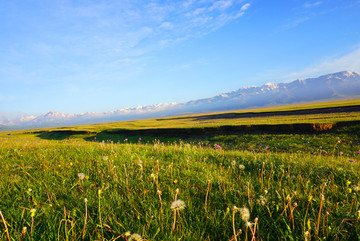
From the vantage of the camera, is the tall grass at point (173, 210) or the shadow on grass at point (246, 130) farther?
the shadow on grass at point (246, 130)

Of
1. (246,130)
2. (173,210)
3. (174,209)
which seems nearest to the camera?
(174,209)

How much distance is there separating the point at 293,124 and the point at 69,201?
26960mm

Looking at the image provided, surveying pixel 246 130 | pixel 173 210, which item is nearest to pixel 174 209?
pixel 173 210

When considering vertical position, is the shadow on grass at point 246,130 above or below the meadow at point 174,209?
below

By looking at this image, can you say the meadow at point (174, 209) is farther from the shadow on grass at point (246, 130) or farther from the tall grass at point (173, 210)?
the shadow on grass at point (246, 130)

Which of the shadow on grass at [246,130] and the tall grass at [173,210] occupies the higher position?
the tall grass at [173,210]

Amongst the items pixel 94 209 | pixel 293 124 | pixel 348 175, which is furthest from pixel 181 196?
pixel 293 124

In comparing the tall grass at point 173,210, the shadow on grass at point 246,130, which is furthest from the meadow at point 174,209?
the shadow on grass at point 246,130

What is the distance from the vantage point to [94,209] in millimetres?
2324

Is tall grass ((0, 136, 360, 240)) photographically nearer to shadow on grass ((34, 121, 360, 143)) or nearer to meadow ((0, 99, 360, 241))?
meadow ((0, 99, 360, 241))

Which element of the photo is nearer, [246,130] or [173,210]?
[173,210]

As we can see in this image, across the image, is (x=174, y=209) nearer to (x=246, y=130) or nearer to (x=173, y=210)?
(x=173, y=210)

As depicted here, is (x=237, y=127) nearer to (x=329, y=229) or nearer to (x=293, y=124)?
(x=293, y=124)

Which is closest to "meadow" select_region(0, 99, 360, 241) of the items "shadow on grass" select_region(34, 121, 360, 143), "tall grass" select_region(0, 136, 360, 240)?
"tall grass" select_region(0, 136, 360, 240)
